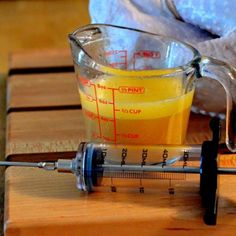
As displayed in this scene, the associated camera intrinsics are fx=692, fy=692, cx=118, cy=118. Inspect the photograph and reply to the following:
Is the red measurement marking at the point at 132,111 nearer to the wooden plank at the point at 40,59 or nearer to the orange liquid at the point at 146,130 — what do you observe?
the orange liquid at the point at 146,130

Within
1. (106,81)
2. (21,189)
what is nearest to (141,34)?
(106,81)

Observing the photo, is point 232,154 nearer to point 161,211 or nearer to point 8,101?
point 161,211

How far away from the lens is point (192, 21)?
703 millimetres

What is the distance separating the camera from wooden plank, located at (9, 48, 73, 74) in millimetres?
885

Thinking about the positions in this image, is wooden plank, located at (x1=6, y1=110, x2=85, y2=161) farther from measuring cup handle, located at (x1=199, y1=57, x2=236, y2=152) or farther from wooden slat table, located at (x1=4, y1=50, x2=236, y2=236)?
measuring cup handle, located at (x1=199, y1=57, x2=236, y2=152)

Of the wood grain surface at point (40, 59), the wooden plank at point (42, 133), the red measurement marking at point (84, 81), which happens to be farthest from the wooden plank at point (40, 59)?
the red measurement marking at point (84, 81)

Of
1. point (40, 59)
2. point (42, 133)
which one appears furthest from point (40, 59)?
point (42, 133)

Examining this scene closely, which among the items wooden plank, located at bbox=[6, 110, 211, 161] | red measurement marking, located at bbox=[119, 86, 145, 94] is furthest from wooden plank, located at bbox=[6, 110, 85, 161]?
red measurement marking, located at bbox=[119, 86, 145, 94]

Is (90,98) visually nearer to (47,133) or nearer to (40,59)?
(47,133)

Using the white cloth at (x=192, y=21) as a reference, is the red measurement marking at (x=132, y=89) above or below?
below

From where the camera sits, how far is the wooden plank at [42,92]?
2.58 feet

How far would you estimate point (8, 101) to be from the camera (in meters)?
0.80

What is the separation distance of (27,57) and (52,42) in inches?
11.9

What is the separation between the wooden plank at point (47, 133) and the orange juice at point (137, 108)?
6 centimetres
